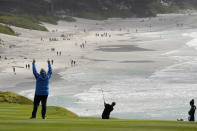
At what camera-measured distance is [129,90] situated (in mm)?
50938

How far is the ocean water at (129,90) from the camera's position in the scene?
38562mm

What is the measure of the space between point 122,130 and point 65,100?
31422 millimetres

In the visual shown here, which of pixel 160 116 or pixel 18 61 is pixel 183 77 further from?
pixel 18 61

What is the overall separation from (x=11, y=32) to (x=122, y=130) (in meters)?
163

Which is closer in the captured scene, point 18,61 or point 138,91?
point 138,91

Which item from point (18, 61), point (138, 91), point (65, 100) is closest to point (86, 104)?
point (65, 100)

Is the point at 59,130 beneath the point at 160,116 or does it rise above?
above

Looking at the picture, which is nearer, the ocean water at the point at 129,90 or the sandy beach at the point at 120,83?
the ocean water at the point at 129,90

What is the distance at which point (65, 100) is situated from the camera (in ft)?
150

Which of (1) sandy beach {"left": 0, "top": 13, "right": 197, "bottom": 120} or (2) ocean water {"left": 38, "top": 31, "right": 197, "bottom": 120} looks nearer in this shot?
(2) ocean water {"left": 38, "top": 31, "right": 197, "bottom": 120}

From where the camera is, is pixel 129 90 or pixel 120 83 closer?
pixel 129 90

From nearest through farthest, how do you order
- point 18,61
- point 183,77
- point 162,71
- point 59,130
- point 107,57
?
1. point 59,130
2. point 183,77
3. point 162,71
4. point 18,61
5. point 107,57

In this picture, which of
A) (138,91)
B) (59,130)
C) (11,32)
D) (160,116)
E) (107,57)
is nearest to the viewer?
(59,130)

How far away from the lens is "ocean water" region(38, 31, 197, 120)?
3856 centimetres
